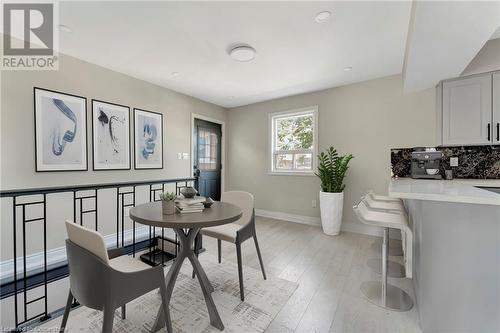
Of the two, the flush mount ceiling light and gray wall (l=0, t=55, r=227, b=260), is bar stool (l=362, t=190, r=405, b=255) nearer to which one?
the flush mount ceiling light

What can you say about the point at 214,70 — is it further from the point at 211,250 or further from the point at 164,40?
the point at 211,250

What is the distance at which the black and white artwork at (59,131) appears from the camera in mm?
2455

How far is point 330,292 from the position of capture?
71.8 inches

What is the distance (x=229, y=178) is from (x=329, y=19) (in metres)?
3.84

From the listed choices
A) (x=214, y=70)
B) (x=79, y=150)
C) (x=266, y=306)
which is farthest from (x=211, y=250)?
(x=214, y=70)

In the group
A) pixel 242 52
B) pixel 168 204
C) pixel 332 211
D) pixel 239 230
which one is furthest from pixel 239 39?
pixel 332 211

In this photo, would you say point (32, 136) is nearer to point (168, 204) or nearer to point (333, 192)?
point (168, 204)

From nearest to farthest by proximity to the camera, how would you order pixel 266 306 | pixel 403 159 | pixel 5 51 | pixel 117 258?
pixel 117 258, pixel 266 306, pixel 5 51, pixel 403 159

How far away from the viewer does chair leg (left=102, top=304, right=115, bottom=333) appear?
0.93 metres

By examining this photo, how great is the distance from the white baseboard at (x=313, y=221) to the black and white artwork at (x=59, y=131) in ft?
10.8

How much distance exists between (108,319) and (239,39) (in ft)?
8.34

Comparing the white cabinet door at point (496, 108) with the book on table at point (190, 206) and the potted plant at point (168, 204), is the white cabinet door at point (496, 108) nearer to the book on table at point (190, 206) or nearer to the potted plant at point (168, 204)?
the book on table at point (190, 206)

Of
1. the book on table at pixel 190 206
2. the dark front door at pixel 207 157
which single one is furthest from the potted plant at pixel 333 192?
the dark front door at pixel 207 157

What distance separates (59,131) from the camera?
2600mm
